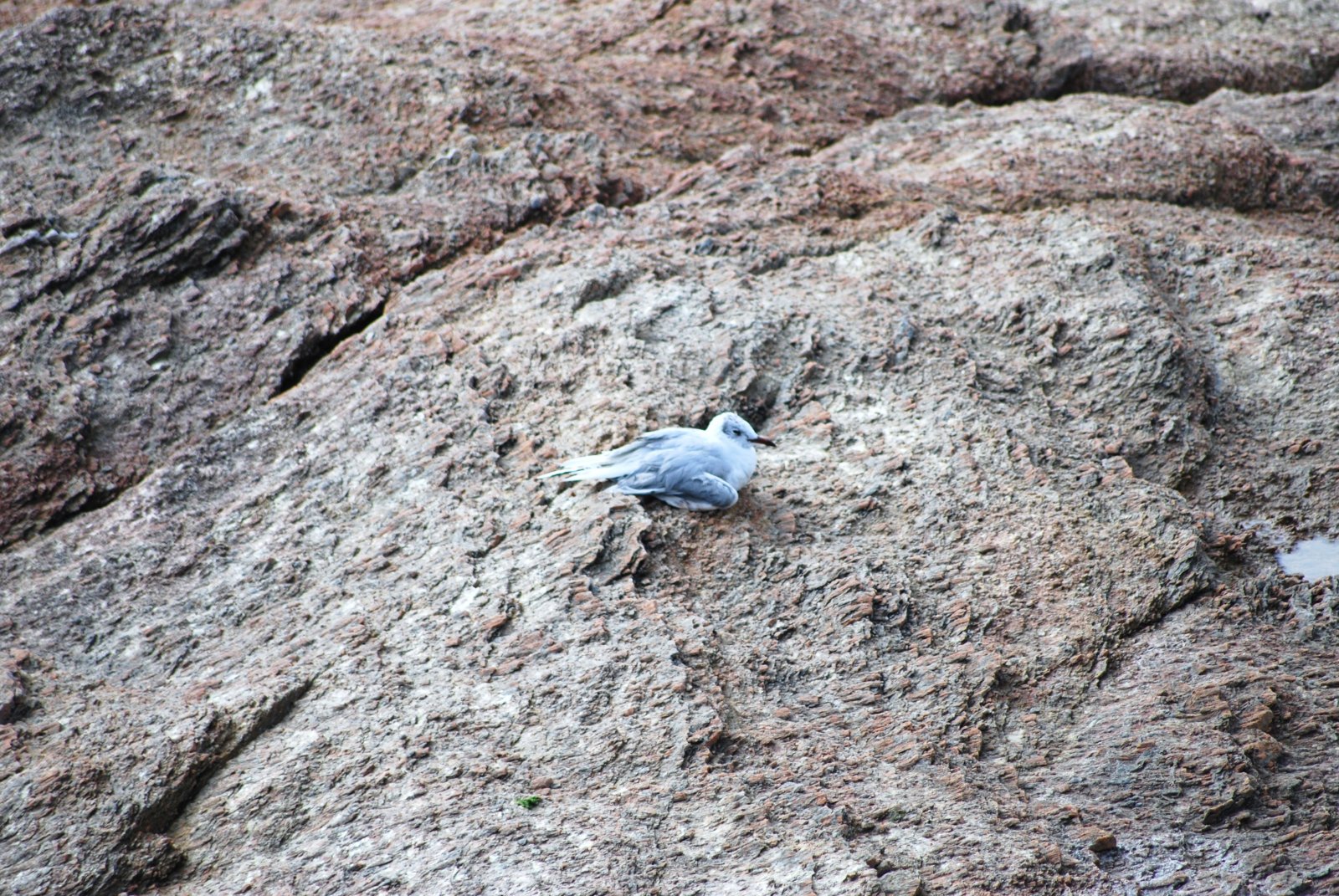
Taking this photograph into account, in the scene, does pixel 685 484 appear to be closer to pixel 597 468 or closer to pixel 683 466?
pixel 683 466

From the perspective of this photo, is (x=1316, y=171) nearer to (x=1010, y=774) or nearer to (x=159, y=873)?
(x=1010, y=774)

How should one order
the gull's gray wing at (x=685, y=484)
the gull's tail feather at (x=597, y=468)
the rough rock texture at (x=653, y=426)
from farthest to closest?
the gull's tail feather at (x=597, y=468), the gull's gray wing at (x=685, y=484), the rough rock texture at (x=653, y=426)

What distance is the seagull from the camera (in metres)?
4.54

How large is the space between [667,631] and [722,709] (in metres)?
0.40

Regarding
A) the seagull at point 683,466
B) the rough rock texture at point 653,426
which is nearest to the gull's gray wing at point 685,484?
the seagull at point 683,466

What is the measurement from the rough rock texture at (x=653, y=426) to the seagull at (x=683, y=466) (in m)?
0.14

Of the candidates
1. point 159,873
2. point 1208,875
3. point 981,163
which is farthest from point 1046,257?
point 159,873

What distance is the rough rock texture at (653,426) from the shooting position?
3576 mm

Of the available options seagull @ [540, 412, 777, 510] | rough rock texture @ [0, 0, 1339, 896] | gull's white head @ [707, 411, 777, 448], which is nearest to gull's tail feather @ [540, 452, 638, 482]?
seagull @ [540, 412, 777, 510]

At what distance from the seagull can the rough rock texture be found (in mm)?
140

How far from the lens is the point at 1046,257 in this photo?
19.6 feet

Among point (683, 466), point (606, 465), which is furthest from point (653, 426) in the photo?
point (683, 466)

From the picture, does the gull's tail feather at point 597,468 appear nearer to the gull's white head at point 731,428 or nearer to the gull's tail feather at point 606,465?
the gull's tail feather at point 606,465

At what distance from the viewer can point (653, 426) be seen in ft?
16.4
